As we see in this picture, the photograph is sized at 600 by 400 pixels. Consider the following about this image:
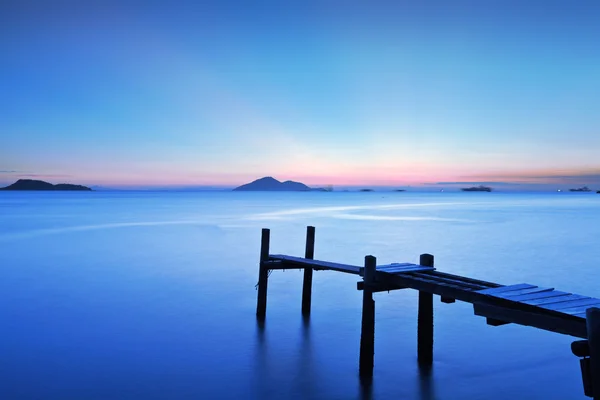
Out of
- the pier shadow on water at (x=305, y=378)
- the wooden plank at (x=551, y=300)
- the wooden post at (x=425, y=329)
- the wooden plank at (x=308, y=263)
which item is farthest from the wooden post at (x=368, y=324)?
the wooden plank at (x=551, y=300)

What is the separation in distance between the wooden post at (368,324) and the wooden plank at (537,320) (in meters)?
2.24

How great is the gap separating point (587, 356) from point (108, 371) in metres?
7.66

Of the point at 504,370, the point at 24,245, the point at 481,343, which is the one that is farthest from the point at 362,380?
the point at 24,245

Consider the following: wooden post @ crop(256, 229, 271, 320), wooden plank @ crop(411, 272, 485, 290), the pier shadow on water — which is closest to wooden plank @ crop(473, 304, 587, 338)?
wooden plank @ crop(411, 272, 485, 290)

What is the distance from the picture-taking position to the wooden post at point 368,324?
29.0 feet

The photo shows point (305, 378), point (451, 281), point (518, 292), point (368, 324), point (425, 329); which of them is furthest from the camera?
point (425, 329)

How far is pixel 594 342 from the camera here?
5.27m

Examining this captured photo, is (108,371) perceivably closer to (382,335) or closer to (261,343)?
(261,343)

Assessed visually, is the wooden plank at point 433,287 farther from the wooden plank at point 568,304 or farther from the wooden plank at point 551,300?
the wooden plank at point 568,304

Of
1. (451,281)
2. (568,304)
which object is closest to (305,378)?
(451,281)

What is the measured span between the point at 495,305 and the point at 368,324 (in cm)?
263

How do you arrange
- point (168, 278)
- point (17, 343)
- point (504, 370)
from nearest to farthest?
point (504, 370)
point (17, 343)
point (168, 278)

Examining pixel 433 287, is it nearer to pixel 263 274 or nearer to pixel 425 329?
pixel 425 329

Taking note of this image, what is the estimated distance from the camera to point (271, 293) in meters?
16.5
